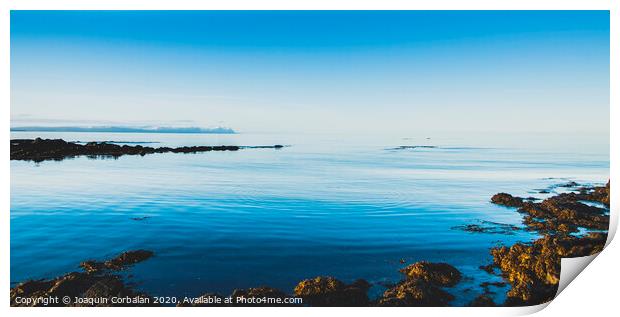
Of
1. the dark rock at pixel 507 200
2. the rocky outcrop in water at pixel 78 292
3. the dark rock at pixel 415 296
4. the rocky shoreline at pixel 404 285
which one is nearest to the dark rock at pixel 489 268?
the rocky shoreline at pixel 404 285

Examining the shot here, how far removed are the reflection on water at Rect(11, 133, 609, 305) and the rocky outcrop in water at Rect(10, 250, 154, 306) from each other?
0.97ft

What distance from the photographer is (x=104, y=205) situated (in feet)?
41.0

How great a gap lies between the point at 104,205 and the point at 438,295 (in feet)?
33.1

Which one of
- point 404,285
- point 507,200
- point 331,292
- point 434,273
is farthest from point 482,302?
point 507,200

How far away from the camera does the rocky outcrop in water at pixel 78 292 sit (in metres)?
7.30

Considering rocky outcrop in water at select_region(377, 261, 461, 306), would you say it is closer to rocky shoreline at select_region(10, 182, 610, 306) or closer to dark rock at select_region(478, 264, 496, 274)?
rocky shoreline at select_region(10, 182, 610, 306)

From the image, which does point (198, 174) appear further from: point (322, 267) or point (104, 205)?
point (322, 267)

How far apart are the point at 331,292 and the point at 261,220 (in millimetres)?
4320

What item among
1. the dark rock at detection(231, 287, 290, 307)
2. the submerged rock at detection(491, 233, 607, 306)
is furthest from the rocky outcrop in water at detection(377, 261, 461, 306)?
the dark rock at detection(231, 287, 290, 307)

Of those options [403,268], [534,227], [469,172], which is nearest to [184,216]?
[403,268]

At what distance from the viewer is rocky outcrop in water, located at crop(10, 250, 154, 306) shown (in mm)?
7297

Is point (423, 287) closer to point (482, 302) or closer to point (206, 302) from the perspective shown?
point (482, 302)

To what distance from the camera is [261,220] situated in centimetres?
1122
